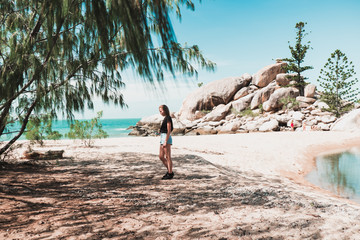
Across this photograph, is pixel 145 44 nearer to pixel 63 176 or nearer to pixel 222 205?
pixel 222 205

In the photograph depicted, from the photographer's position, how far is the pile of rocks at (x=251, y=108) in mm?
26709

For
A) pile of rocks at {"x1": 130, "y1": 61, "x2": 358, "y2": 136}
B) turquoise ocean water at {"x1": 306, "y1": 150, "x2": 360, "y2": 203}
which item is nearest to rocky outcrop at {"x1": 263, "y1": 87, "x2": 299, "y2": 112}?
pile of rocks at {"x1": 130, "y1": 61, "x2": 358, "y2": 136}

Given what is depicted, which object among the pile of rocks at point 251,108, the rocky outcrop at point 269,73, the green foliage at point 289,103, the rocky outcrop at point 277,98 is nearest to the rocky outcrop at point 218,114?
the pile of rocks at point 251,108

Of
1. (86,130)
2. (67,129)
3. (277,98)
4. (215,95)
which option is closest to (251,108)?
(277,98)

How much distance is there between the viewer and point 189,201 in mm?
4227

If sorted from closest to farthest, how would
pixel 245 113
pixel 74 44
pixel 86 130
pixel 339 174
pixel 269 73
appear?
pixel 74 44
pixel 339 174
pixel 86 130
pixel 245 113
pixel 269 73

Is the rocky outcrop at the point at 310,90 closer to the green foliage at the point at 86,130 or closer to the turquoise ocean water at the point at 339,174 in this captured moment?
the turquoise ocean water at the point at 339,174

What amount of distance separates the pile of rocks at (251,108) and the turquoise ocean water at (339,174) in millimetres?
12474

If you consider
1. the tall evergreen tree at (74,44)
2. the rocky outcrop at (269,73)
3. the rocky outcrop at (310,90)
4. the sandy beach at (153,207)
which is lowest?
the sandy beach at (153,207)

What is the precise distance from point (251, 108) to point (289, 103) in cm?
497

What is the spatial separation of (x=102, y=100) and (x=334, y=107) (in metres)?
28.8

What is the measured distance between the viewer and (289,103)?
3017cm

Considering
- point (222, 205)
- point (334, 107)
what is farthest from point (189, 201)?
point (334, 107)

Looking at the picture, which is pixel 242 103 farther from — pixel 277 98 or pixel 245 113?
pixel 277 98
